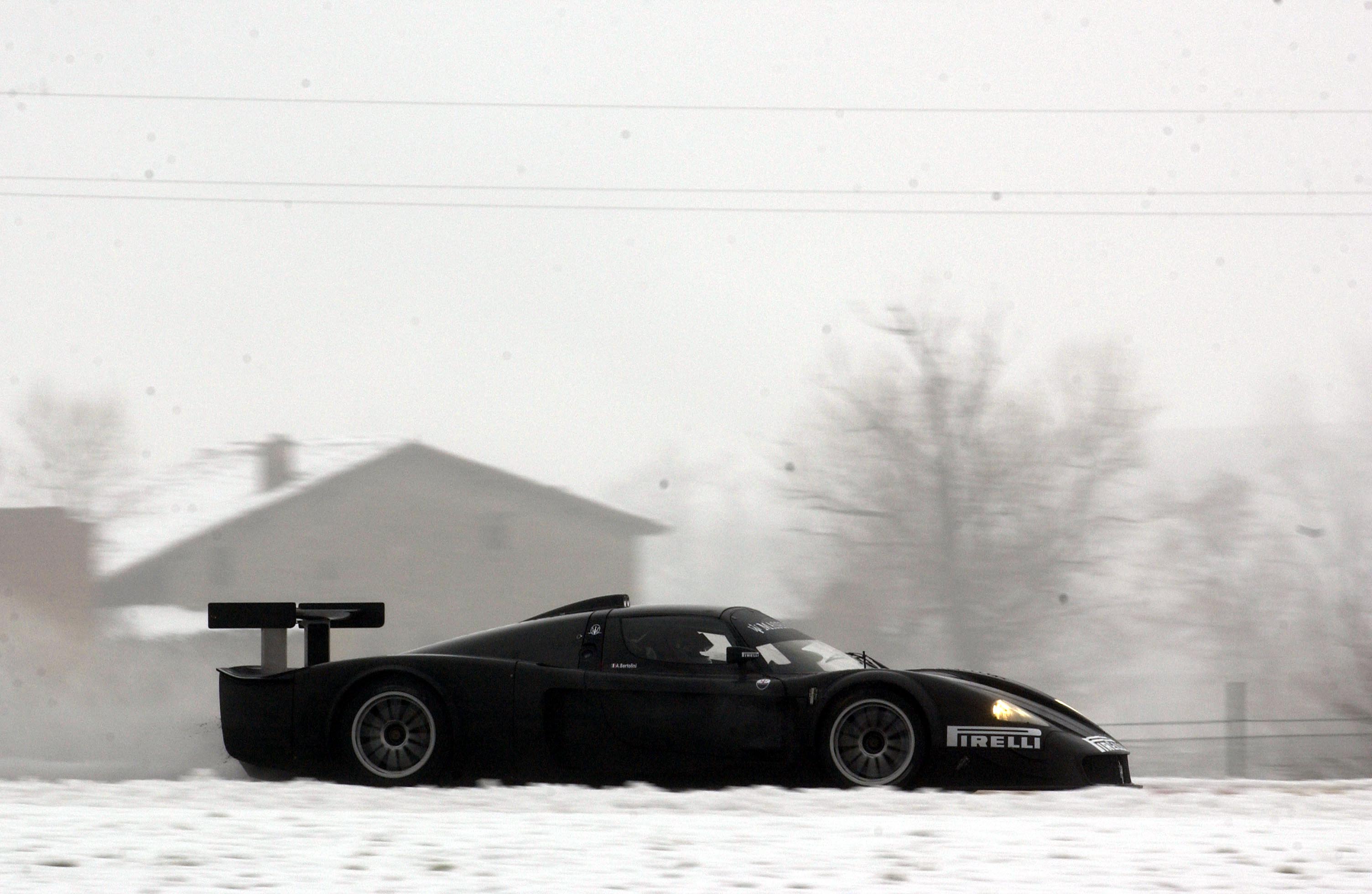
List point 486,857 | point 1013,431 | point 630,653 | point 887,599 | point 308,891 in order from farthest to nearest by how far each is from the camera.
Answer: point 1013,431
point 887,599
point 630,653
point 486,857
point 308,891

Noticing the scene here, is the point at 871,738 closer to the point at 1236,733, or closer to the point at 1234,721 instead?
the point at 1234,721

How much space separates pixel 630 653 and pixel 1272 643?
68.7ft

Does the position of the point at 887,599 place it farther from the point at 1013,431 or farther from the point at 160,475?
the point at 160,475

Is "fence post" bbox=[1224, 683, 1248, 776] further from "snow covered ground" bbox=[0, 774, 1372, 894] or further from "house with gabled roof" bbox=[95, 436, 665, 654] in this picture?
"snow covered ground" bbox=[0, 774, 1372, 894]

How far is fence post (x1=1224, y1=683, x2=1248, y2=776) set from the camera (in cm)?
2662

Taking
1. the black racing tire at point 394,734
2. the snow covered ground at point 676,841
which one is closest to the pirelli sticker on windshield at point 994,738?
the snow covered ground at point 676,841

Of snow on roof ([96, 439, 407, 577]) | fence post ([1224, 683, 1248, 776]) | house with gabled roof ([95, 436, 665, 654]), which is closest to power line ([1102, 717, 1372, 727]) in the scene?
fence post ([1224, 683, 1248, 776])

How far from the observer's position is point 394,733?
6.98 m

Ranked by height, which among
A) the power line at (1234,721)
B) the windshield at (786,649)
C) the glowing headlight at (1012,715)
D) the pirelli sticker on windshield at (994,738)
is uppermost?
the windshield at (786,649)

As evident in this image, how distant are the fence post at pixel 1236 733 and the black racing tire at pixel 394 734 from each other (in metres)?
23.4

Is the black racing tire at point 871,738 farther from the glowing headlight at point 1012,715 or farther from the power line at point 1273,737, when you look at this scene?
the power line at point 1273,737

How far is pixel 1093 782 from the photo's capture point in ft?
21.1

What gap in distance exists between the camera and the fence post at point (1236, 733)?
1048 inches

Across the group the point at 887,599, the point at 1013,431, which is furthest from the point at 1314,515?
the point at 887,599
